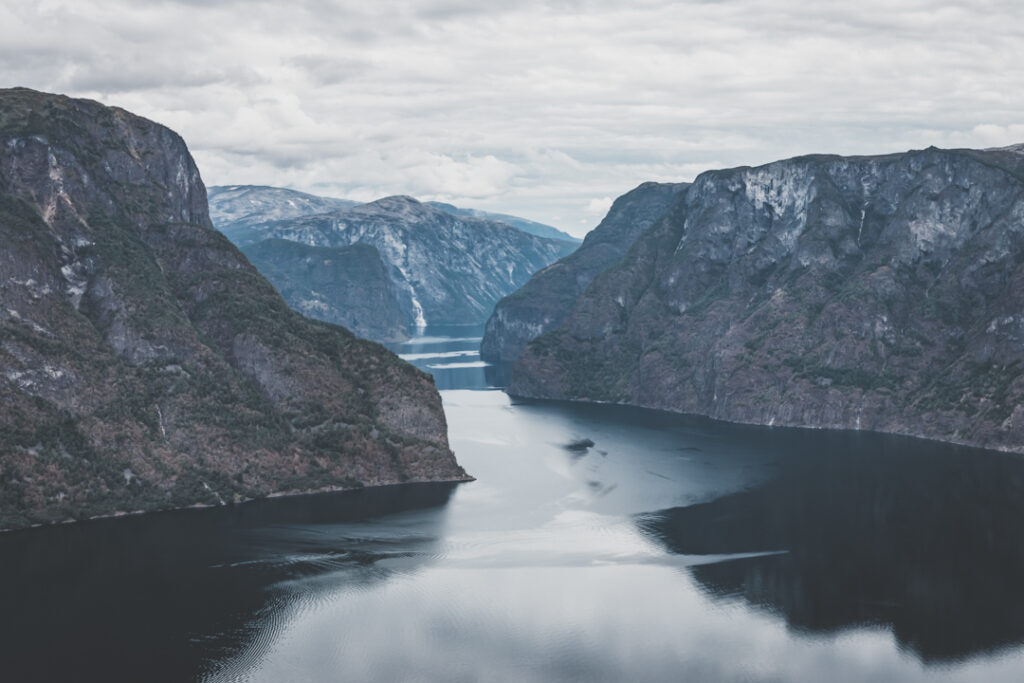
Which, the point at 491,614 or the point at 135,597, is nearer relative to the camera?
the point at 491,614

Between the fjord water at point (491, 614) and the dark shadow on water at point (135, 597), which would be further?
the fjord water at point (491, 614)

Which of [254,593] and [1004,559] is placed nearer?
[254,593]

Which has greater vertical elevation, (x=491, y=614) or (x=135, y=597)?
(x=135, y=597)

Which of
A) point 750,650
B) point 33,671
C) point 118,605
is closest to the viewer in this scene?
point 33,671

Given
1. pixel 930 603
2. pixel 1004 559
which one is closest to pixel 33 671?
pixel 930 603

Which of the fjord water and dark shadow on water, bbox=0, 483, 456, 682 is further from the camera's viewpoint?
the fjord water

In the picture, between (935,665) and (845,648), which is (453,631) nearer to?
(845,648)

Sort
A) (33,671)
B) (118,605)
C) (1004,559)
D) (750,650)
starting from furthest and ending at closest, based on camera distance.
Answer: (1004,559)
(118,605)
(750,650)
(33,671)

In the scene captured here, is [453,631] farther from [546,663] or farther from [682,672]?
[682,672]
